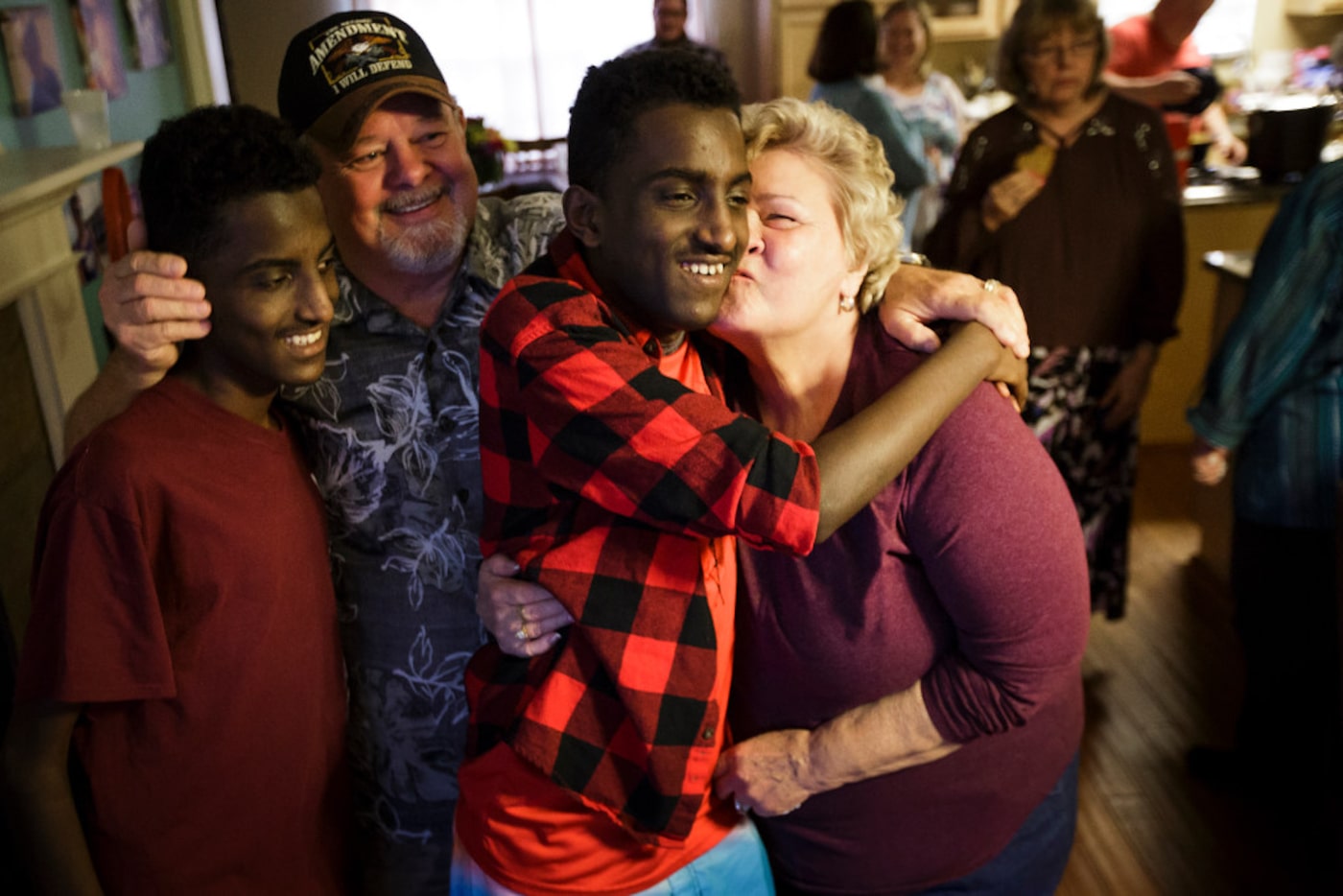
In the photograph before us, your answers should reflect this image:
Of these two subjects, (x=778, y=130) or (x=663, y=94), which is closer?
(x=663, y=94)

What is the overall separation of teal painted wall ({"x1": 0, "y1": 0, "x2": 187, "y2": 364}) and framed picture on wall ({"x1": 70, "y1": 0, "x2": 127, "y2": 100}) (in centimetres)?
2

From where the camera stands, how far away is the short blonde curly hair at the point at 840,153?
1.17 m

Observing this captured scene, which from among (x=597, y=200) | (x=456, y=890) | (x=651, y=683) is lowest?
(x=456, y=890)

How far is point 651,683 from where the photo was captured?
1021mm

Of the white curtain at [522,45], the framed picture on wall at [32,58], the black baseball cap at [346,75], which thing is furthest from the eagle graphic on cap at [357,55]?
the white curtain at [522,45]

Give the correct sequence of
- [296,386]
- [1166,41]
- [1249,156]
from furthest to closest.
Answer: [1166,41] → [1249,156] → [296,386]

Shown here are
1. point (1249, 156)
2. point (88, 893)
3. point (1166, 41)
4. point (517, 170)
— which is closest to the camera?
point (88, 893)

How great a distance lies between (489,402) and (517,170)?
447 cm

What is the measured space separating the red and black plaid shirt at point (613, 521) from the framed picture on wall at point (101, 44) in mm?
2490

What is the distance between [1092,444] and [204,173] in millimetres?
2285

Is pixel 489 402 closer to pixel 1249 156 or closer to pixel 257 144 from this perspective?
pixel 257 144

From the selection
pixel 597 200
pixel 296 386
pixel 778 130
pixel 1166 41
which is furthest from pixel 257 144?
pixel 1166 41

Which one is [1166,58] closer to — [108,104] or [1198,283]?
[1198,283]

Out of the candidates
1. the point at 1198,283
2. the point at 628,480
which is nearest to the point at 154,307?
the point at 628,480
